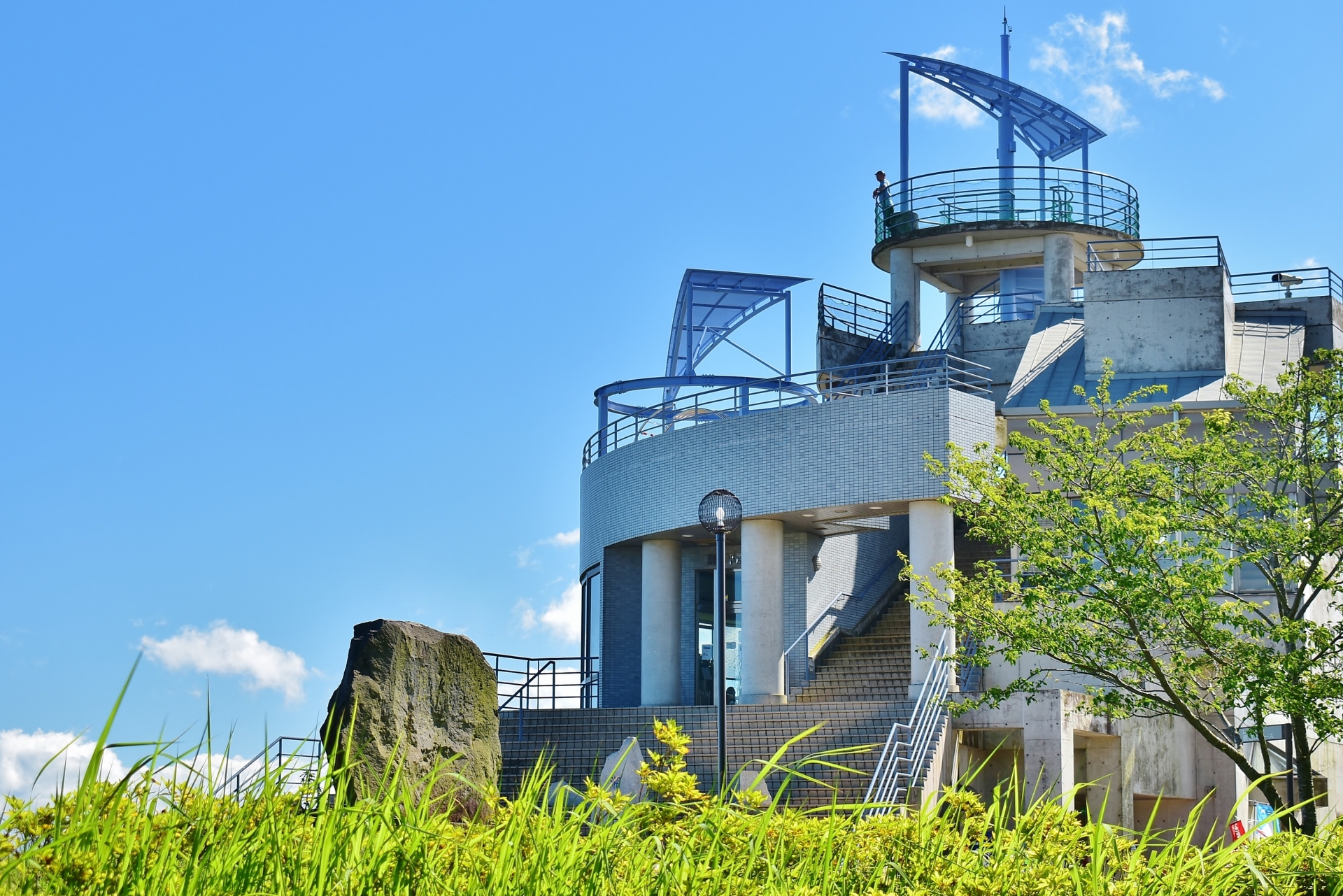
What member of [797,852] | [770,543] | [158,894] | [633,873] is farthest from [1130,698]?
[158,894]

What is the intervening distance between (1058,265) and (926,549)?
13.0m

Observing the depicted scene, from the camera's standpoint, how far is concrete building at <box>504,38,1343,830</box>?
21172mm

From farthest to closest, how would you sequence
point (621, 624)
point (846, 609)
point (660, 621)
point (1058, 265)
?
point (1058, 265)
point (621, 624)
point (846, 609)
point (660, 621)

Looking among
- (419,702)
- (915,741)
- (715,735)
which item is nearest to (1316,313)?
(915,741)

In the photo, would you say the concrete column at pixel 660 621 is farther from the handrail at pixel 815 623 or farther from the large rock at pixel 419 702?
the large rock at pixel 419 702

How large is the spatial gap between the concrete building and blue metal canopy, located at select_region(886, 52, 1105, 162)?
0.19ft

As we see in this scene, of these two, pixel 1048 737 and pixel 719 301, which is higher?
pixel 719 301

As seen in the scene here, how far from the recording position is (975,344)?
3344 centimetres

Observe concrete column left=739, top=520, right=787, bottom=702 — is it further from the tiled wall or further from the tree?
the tree

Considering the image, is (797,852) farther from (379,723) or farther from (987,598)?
(987,598)

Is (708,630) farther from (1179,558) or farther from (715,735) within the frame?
(1179,558)

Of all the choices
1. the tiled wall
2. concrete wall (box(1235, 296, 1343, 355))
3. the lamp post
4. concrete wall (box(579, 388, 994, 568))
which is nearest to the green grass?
the lamp post

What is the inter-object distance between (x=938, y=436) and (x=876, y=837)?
16.6 m

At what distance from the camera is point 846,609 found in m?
27.0
